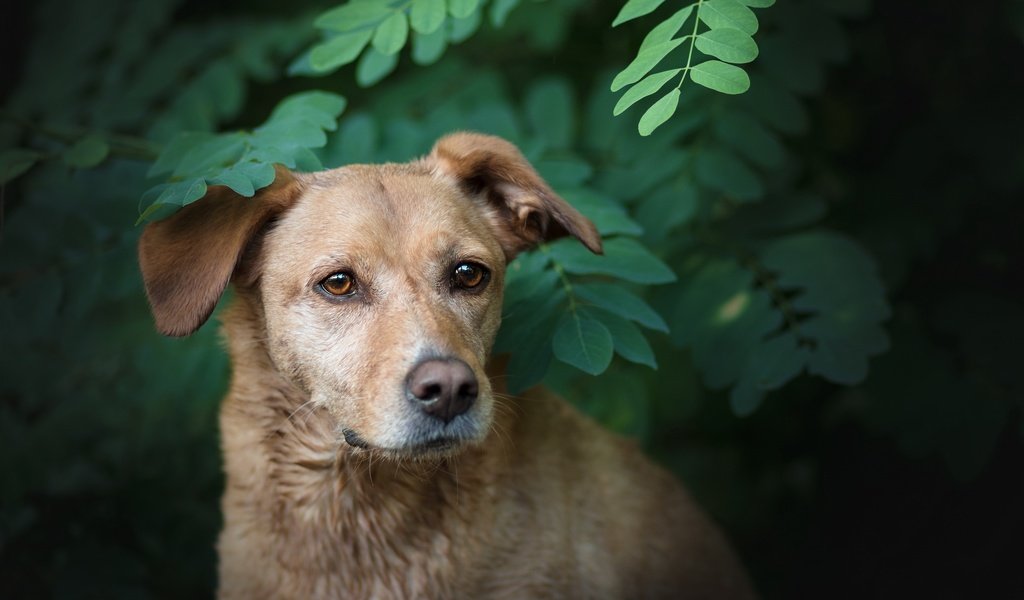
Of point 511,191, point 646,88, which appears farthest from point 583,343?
point 646,88

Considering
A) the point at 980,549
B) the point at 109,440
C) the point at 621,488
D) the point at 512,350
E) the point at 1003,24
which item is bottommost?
the point at 980,549

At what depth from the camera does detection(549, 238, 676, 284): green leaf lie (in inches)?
136

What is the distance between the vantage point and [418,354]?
2734 mm

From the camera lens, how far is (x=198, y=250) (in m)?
2.96

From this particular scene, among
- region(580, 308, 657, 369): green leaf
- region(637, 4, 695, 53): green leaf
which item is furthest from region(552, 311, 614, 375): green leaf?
region(637, 4, 695, 53): green leaf

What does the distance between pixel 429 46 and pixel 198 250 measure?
1435mm

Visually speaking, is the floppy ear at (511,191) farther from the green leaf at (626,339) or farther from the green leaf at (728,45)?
the green leaf at (728,45)

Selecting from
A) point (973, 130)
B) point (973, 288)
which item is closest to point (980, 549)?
point (973, 288)

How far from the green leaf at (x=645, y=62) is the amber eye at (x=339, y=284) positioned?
3.15ft

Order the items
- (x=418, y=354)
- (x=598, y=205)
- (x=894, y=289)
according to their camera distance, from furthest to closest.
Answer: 1. (x=894, y=289)
2. (x=598, y=205)
3. (x=418, y=354)

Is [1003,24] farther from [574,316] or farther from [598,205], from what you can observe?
[574,316]

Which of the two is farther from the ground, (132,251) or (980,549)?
(132,251)

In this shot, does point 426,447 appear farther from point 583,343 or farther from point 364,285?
point 583,343

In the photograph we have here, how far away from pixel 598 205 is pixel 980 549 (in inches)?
129
